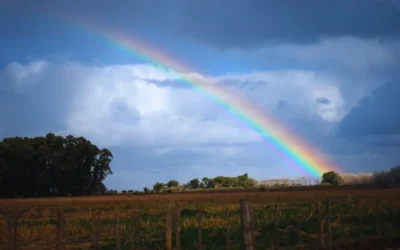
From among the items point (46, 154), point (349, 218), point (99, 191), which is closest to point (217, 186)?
point (99, 191)

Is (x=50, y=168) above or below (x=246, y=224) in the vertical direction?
above

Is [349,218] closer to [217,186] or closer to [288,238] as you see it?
[288,238]

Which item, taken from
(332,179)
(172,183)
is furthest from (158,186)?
(332,179)

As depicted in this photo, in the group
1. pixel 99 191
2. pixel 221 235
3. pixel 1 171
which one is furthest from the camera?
pixel 99 191

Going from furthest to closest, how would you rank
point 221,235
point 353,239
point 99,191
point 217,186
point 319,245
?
1. point 217,186
2. point 99,191
3. point 221,235
4. point 353,239
5. point 319,245

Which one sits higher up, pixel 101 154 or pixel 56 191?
pixel 101 154

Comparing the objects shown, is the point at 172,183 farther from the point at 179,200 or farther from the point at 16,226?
the point at 16,226

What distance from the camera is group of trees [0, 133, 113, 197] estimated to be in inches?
3452

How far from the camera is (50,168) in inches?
3553

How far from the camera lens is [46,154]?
89.4m

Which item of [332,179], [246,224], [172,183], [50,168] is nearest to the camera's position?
[246,224]

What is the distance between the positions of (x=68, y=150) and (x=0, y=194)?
14.0m

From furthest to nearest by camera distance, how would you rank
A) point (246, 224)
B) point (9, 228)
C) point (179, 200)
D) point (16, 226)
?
point (179, 200), point (16, 226), point (9, 228), point (246, 224)

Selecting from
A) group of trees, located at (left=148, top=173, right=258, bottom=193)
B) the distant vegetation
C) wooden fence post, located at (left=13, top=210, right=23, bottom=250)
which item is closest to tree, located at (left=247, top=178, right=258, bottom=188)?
group of trees, located at (left=148, top=173, right=258, bottom=193)
